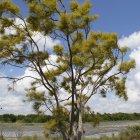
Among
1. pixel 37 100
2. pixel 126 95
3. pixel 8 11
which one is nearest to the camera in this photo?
pixel 8 11

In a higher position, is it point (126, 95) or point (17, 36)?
point (17, 36)

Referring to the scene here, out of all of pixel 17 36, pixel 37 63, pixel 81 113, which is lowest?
pixel 81 113

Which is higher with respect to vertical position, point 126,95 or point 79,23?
point 79,23

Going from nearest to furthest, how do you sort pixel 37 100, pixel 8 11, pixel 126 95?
1. pixel 8 11
2. pixel 37 100
3. pixel 126 95

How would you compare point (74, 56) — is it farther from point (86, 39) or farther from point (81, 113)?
point (81, 113)

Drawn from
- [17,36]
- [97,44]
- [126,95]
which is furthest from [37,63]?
[126,95]

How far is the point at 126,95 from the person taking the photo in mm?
18688

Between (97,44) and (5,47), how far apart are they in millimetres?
3247

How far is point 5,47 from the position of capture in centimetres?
1580

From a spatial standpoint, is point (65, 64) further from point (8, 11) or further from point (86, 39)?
point (8, 11)

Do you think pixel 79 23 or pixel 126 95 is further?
pixel 126 95

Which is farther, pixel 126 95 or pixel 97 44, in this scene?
pixel 126 95

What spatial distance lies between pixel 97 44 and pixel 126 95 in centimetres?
373

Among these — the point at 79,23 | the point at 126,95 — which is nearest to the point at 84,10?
the point at 79,23
